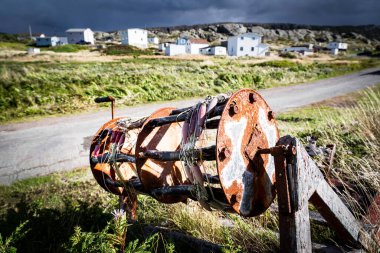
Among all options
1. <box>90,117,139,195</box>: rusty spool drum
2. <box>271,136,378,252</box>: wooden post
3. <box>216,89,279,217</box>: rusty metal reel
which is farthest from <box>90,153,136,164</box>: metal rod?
<box>271,136,378,252</box>: wooden post

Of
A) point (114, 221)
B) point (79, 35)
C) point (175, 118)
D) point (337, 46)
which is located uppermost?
point (79, 35)

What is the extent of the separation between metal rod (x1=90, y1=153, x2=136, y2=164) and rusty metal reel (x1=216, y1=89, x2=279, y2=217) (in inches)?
37.4

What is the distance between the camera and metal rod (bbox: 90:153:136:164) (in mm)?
2411

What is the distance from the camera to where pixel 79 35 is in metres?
95.8

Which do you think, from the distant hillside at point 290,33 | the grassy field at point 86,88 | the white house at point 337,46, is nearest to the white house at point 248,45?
the white house at point 337,46

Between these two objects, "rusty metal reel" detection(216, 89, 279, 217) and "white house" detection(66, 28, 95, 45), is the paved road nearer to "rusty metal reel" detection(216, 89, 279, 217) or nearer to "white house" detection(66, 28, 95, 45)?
"rusty metal reel" detection(216, 89, 279, 217)

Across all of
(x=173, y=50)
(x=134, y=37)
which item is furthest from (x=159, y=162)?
(x=134, y=37)

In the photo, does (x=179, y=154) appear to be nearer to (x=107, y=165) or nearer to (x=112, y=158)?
(x=112, y=158)

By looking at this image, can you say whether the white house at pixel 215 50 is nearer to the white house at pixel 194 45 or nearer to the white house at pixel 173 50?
the white house at pixel 194 45

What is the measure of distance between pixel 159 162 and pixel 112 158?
43 cm

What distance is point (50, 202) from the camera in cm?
423

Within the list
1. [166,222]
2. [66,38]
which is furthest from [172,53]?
[166,222]

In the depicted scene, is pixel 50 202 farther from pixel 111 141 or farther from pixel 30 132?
pixel 30 132

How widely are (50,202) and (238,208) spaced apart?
3488mm
